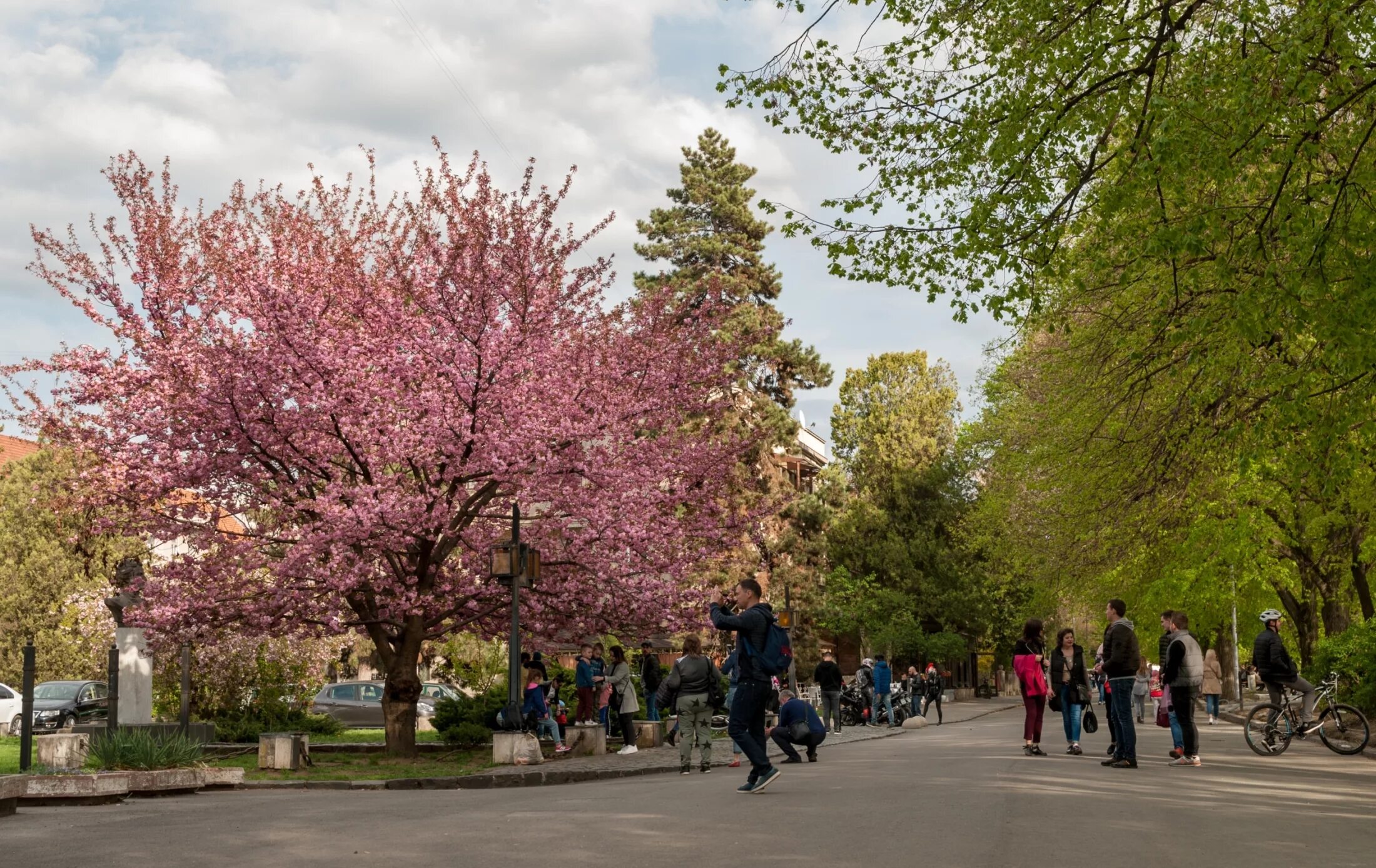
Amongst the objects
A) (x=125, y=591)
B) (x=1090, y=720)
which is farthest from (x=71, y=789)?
(x=1090, y=720)

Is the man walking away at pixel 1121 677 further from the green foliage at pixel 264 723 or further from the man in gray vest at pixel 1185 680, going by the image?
the green foliage at pixel 264 723

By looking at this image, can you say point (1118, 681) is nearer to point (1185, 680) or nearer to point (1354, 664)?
point (1185, 680)

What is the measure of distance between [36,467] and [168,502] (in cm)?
3447

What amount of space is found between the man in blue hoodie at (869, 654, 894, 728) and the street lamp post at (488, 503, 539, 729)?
58.1ft

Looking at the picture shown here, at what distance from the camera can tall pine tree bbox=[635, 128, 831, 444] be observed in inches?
2158

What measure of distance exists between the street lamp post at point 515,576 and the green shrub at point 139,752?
465 centimetres

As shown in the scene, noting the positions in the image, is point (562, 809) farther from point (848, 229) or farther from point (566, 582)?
point (566, 582)

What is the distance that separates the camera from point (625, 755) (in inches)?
846

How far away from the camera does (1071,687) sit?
19.1 metres

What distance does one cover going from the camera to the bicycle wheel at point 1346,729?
1819cm

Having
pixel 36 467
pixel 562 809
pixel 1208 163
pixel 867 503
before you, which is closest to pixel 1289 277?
pixel 1208 163

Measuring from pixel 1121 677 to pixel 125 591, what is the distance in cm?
1407

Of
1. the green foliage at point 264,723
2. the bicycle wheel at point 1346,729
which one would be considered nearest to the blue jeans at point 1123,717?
the bicycle wheel at point 1346,729

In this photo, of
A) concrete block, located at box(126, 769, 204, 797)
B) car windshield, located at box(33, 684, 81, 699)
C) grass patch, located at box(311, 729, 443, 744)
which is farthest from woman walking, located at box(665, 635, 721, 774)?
car windshield, located at box(33, 684, 81, 699)
